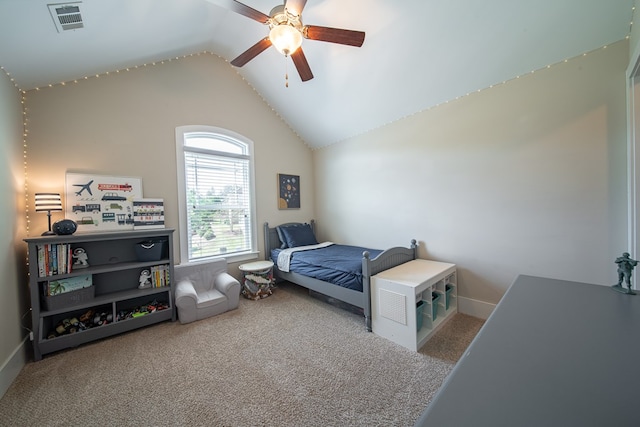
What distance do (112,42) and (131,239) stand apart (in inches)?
78.0

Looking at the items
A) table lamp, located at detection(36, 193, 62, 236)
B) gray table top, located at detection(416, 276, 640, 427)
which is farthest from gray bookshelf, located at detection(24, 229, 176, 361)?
gray table top, located at detection(416, 276, 640, 427)

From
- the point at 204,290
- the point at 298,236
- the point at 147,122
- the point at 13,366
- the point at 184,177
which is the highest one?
the point at 147,122

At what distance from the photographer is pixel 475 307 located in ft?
8.38

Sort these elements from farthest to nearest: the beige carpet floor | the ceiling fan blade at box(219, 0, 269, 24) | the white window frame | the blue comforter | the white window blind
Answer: the white window blind
the white window frame
the blue comforter
the ceiling fan blade at box(219, 0, 269, 24)
the beige carpet floor

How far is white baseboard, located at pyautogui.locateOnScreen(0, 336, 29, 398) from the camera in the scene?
64.1 inches

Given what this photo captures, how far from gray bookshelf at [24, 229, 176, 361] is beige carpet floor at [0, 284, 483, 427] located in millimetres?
145

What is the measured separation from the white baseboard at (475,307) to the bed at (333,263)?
72cm

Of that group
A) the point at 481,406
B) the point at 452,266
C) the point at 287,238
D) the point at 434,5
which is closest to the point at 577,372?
the point at 481,406

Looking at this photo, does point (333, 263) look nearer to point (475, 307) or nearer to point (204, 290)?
point (475, 307)

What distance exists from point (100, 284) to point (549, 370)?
3.51 m

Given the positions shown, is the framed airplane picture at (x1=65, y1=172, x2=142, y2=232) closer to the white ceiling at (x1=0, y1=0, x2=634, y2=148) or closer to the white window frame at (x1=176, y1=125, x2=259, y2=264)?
the white window frame at (x1=176, y1=125, x2=259, y2=264)

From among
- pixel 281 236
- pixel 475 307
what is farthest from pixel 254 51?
pixel 475 307

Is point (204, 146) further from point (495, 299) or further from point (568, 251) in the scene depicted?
point (568, 251)

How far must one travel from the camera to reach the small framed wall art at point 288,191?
4.05 metres
